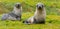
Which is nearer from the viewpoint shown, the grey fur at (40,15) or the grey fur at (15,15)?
the grey fur at (40,15)

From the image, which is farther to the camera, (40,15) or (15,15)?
(15,15)

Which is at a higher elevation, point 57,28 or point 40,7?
point 40,7

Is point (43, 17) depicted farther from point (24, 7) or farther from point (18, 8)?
point (24, 7)

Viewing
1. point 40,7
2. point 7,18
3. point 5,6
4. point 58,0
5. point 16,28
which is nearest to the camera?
point 16,28

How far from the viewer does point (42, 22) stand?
1689 centimetres

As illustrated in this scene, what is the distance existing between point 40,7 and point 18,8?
4466mm

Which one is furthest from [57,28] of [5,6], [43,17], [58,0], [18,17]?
[58,0]

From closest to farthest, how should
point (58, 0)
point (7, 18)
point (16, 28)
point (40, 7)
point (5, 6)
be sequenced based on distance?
A: point (16, 28), point (40, 7), point (7, 18), point (5, 6), point (58, 0)

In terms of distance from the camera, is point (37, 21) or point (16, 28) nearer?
point (16, 28)

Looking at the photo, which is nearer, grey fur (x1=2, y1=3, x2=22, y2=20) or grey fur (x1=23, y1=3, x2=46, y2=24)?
grey fur (x1=23, y1=3, x2=46, y2=24)

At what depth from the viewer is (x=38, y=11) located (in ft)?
55.7

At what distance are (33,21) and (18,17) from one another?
341cm

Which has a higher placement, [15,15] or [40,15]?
[40,15]

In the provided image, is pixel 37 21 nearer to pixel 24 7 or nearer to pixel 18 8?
pixel 18 8
